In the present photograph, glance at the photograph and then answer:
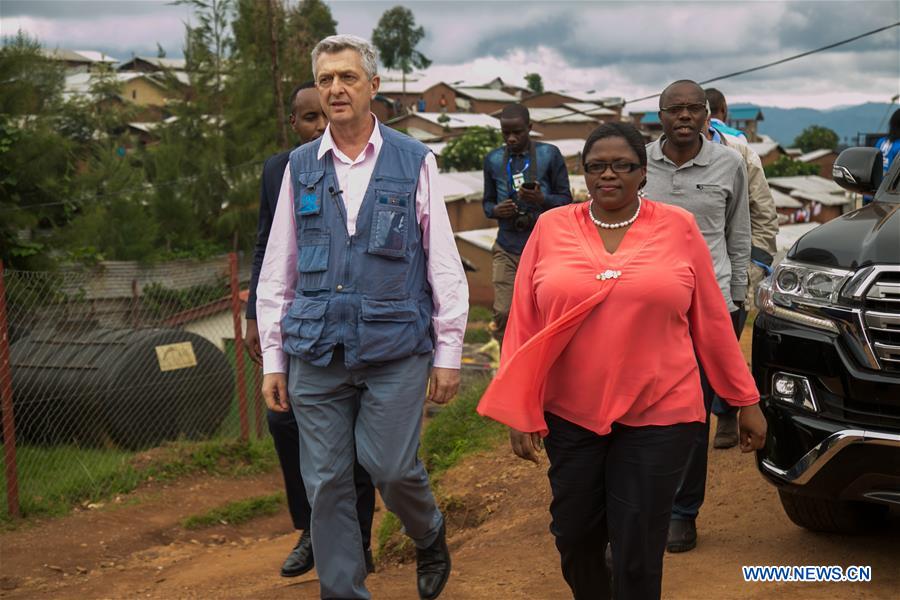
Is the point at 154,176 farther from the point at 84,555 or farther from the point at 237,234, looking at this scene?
the point at 84,555

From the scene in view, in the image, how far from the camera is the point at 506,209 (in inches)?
288

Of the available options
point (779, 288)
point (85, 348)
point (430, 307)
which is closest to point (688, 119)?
point (779, 288)

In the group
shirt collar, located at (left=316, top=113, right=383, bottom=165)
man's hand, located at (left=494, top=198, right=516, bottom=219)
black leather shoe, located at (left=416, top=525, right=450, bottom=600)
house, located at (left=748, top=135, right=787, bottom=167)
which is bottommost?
black leather shoe, located at (left=416, top=525, right=450, bottom=600)

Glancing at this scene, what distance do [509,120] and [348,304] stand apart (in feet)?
11.4

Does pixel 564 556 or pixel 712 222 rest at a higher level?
pixel 712 222

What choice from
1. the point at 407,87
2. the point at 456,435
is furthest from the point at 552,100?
the point at 456,435

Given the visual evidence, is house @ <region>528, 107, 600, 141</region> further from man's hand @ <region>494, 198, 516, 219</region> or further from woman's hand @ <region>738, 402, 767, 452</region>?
woman's hand @ <region>738, 402, 767, 452</region>

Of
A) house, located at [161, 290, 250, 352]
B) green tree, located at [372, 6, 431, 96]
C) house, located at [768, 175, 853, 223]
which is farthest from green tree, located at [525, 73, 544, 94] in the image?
house, located at [161, 290, 250, 352]

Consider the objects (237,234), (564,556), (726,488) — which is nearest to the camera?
(564,556)

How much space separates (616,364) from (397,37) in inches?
3889

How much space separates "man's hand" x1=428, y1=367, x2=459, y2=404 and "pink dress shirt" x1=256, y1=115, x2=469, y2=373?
0.08ft

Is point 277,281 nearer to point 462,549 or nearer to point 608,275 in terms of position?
point 608,275

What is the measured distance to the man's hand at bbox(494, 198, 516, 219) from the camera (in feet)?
23.9

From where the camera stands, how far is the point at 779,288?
4742 millimetres
